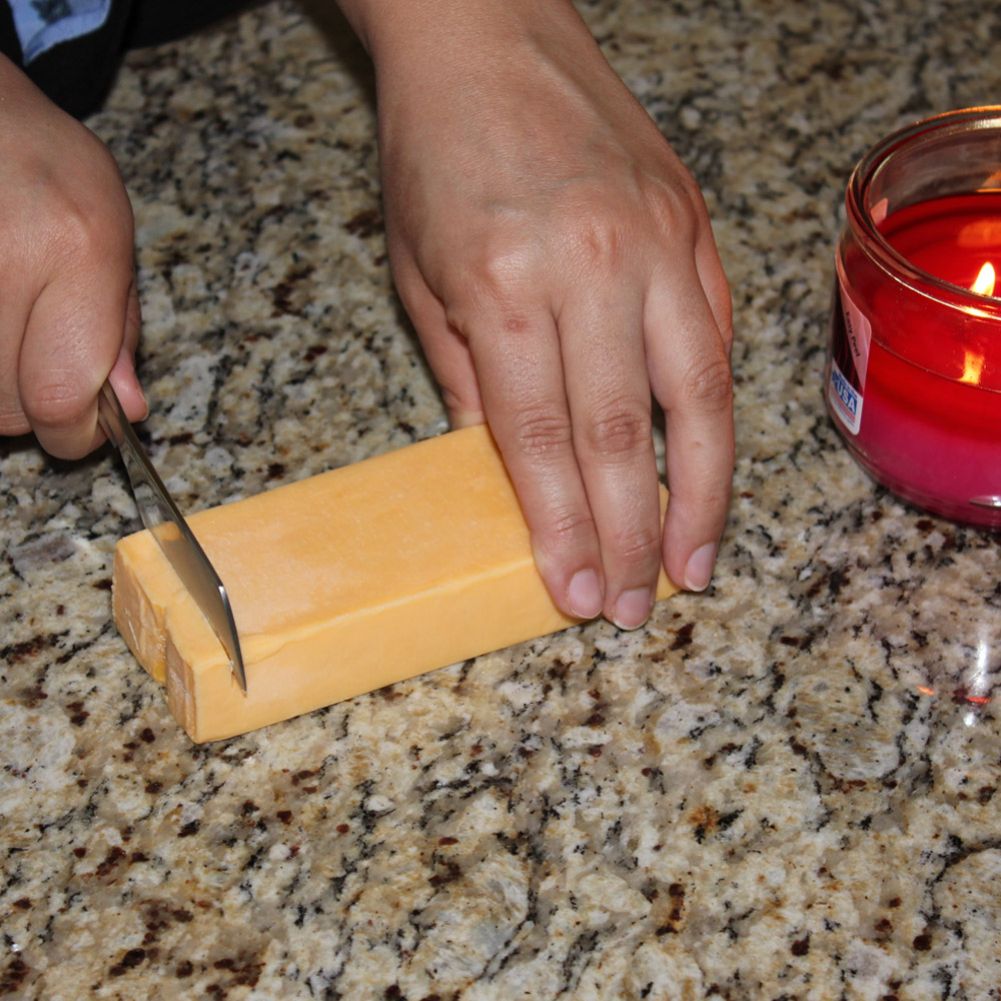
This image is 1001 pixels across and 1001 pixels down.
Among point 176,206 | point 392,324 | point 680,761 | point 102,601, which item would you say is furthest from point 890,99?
point 102,601

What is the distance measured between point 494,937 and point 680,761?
0.57ft

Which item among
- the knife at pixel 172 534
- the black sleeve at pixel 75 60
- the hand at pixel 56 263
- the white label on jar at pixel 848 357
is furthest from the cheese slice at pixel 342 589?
the black sleeve at pixel 75 60

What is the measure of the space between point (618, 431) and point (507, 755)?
9.0 inches

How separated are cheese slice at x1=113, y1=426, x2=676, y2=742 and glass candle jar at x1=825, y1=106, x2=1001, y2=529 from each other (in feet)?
0.86

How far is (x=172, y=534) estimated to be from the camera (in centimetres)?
94

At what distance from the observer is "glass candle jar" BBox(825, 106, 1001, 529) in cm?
93

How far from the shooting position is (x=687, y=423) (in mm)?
974

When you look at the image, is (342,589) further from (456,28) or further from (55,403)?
(456,28)

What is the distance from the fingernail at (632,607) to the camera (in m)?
1.00

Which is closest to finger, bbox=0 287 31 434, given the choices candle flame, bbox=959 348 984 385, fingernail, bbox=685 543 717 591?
fingernail, bbox=685 543 717 591

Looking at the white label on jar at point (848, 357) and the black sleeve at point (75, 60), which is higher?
the black sleeve at point (75, 60)

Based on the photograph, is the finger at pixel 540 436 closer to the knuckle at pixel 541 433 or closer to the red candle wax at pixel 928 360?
the knuckle at pixel 541 433

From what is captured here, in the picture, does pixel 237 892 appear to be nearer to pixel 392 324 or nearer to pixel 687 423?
pixel 687 423

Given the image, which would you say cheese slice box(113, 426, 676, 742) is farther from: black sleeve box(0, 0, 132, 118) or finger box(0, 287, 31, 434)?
black sleeve box(0, 0, 132, 118)
